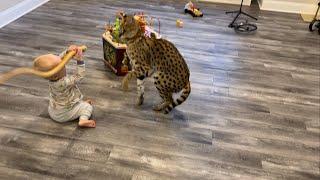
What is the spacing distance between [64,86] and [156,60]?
1.94 feet

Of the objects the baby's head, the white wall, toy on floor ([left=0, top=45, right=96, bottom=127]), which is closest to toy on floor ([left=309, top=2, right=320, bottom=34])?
the white wall

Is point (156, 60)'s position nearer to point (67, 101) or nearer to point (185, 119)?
point (185, 119)

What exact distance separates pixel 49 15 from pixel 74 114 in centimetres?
220

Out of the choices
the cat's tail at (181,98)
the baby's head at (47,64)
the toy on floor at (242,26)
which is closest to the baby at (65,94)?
the baby's head at (47,64)

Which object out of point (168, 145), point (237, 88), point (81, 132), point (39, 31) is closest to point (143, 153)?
point (168, 145)

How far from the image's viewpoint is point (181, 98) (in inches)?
84.8

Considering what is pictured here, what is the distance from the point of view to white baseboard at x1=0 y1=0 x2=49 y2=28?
3428 millimetres

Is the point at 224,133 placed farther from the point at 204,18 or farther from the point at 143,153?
the point at 204,18

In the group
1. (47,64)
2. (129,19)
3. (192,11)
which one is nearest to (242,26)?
(192,11)

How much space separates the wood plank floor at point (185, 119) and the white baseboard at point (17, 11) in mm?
107

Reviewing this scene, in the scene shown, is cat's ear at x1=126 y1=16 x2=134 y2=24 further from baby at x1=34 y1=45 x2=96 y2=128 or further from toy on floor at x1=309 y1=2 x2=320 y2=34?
toy on floor at x1=309 y1=2 x2=320 y2=34

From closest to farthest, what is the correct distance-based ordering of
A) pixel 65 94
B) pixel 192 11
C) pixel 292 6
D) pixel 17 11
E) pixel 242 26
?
1. pixel 65 94
2. pixel 17 11
3. pixel 242 26
4. pixel 192 11
5. pixel 292 6

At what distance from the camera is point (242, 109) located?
2.31 meters

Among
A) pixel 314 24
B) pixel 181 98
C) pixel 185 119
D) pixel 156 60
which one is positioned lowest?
pixel 185 119
